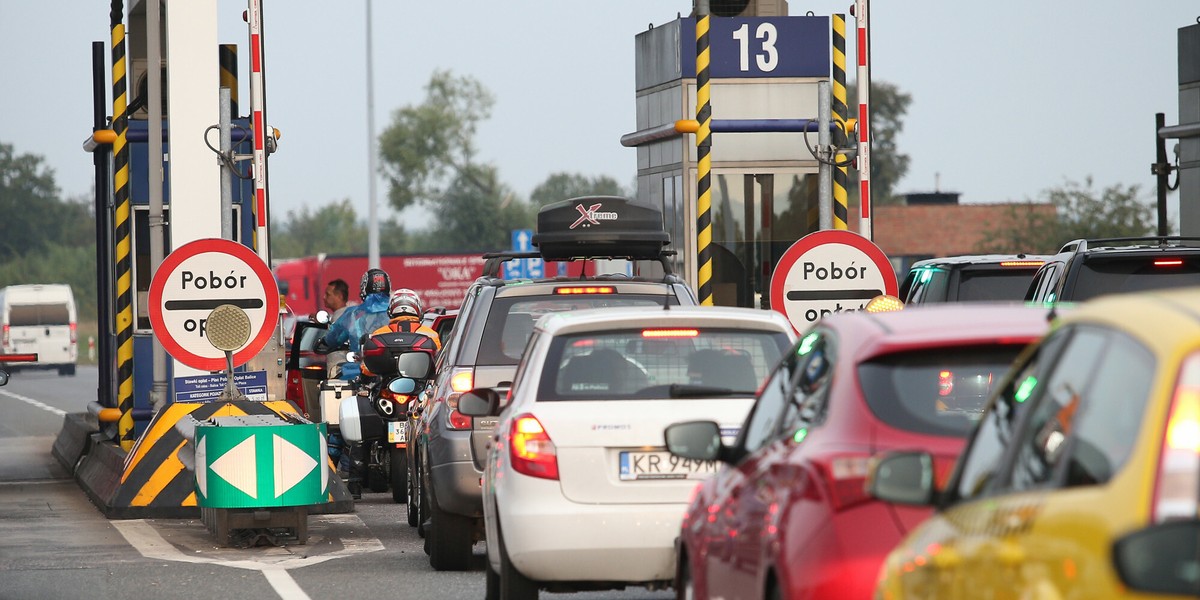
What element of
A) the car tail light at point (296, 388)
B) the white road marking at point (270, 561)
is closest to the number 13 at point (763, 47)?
the car tail light at point (296, 388)

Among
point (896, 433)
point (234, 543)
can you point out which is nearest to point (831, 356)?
point (896, 433)

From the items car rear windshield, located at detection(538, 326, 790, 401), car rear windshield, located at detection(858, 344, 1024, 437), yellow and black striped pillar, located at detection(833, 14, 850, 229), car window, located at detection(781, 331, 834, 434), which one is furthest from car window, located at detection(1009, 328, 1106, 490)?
yellow and black striped pillar, located at detection(833, 14, 850, 229)

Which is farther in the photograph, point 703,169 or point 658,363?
point 703,169

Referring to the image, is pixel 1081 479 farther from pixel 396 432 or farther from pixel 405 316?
pixel 405 316

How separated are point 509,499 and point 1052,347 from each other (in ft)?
15.2

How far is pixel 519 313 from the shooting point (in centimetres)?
1143

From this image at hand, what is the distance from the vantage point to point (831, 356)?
5980 mm

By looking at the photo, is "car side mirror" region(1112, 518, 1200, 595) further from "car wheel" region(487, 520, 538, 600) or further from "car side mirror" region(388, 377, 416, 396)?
"car side mirror" region(388, 377, 416, 396)

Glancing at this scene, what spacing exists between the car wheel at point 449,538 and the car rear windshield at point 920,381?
5.67 m

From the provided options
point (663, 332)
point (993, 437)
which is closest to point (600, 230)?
point (663, 332)

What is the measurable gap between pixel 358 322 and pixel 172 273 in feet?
11.8

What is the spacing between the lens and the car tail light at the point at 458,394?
1099 cm

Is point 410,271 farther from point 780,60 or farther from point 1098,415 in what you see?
point 1098,415

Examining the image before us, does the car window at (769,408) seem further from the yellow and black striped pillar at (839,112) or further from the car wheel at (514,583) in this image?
the yellow and black striped pillar at (839,112)
